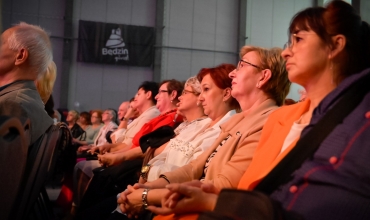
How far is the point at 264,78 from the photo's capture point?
1.86m

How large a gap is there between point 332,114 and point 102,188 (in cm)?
195

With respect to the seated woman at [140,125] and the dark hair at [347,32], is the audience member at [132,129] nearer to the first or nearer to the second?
the seated woman at [140,125]

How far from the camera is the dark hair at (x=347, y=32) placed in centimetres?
123

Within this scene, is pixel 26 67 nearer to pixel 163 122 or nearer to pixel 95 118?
pixel 163 122

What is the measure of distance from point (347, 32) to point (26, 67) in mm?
1373

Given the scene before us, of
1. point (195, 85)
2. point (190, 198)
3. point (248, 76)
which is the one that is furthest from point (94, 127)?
point (190, 198)

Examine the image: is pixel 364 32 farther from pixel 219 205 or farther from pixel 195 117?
pixel 195 117

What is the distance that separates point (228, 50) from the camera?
31.2ft

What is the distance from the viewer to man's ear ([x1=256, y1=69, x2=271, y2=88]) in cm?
185

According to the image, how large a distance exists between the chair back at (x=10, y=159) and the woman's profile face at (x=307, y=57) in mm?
866

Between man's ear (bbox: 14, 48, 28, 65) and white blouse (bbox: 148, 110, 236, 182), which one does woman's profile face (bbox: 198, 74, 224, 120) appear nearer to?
white blouse (bbox: 148, 110, 236, 182)

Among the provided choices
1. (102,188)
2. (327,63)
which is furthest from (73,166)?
(327,63)

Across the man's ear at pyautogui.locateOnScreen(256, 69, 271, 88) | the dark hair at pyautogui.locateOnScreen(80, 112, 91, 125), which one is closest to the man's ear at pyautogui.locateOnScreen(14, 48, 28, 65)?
the man's ear at pyautogui.locateOnScreen(256, 69, 271, 88)

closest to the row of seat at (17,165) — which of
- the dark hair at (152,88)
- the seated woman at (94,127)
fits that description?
the dark hair at (152,88)
